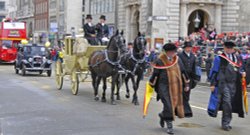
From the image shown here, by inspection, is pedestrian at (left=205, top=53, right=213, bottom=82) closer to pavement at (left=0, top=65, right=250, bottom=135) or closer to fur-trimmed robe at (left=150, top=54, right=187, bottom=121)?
pavement at (left=0, top=65, right=250, bottom=135)

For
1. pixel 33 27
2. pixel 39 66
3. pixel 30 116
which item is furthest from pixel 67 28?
pixel 30 116

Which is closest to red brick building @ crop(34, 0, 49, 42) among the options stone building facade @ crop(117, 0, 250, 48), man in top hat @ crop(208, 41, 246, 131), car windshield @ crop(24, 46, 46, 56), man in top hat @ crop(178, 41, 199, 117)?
stone building facade @ crop(117, 0, 250, 48)

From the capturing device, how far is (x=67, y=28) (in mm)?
72625

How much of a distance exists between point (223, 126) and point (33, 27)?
9026 cm

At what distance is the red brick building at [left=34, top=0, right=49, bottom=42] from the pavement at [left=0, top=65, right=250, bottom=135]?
229ft

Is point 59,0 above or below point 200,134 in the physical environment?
above

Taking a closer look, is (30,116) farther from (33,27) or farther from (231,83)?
(33,27)

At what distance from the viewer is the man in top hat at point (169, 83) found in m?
10.5

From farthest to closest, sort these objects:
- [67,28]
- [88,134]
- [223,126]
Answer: [67,28] < [223,126] < [88,134]

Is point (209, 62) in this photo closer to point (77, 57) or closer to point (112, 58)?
point (77, 57)

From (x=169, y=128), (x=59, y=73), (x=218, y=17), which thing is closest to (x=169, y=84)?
(x=169, y=128)

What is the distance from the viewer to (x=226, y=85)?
11.3 m

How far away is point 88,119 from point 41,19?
268 feet

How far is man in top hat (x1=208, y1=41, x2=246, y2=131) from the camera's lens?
1123 cm
